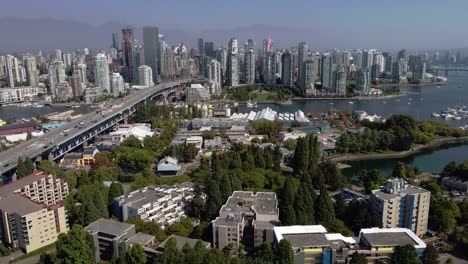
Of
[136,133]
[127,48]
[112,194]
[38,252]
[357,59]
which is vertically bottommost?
[38,252]

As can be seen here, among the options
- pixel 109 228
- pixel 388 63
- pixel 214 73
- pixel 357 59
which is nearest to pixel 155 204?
pixel 109 228

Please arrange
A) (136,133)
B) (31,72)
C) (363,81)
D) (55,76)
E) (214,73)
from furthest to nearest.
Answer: (214,73) < (31,72) < (55,76) < (363,81) < (136,133)

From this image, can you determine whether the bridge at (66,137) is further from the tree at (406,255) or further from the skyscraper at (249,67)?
the skyscraper at (249,67)

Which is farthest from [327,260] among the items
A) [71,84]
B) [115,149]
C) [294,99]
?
[71,84]

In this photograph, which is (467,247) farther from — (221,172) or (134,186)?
(134,186)

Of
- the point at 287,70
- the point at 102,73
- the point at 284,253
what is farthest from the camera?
the point at 287,70

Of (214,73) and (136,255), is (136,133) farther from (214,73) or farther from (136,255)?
(214,73)

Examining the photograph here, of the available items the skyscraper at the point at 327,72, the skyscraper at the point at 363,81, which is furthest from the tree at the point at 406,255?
the skyscraper at the point at 327,72
